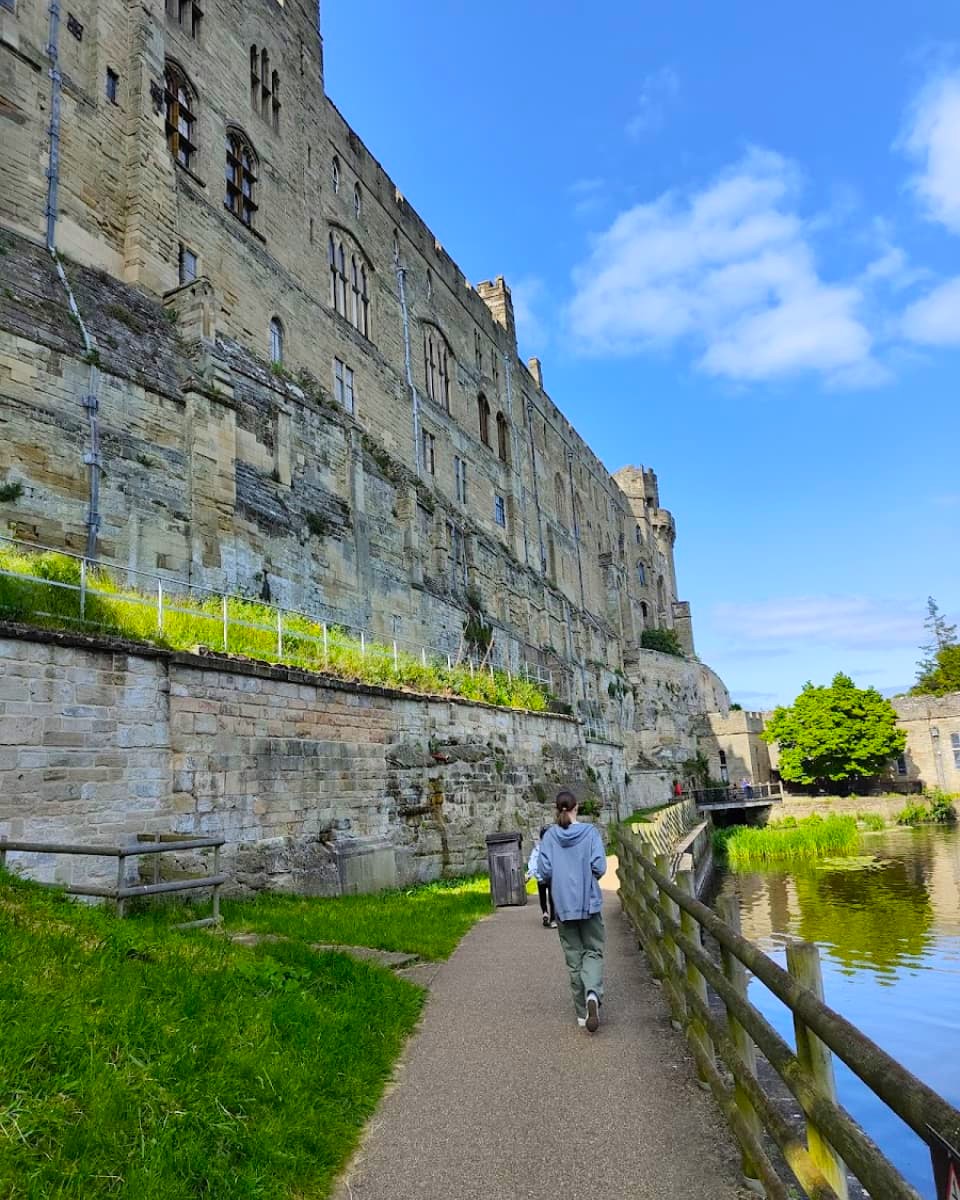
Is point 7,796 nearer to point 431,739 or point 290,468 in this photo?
point 431,739

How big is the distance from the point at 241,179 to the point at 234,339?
538cm

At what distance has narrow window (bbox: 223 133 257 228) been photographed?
21906 mm

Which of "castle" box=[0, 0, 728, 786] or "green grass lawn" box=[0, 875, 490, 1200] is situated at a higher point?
"castle" box=[0, 0, 728, 786]

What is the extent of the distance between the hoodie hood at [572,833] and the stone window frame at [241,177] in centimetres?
2009

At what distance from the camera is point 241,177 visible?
73.3 ft

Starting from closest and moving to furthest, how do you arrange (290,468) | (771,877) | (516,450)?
1. (290,468)
2. (771,877)
3. (516,450)

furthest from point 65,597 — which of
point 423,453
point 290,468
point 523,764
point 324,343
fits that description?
point 423,453

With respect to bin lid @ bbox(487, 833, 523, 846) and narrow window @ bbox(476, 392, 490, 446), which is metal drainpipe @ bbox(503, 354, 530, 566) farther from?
bin lid @ bbox(487, 833, 523, 846)

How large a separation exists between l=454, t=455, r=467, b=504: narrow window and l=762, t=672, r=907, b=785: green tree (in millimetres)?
26841

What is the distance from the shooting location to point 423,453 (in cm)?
3088

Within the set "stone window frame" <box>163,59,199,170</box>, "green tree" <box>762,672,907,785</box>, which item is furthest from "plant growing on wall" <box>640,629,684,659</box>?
"stone window frame" <box>163,59,199,170</box>

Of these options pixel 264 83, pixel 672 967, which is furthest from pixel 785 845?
pixel 264 83

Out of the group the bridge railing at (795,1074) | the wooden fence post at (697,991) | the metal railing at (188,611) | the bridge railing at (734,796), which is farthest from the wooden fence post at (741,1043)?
the bridge railing at (734,796)

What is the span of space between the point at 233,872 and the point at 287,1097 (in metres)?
6.90
